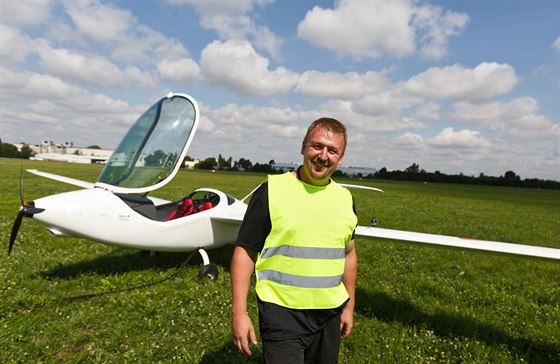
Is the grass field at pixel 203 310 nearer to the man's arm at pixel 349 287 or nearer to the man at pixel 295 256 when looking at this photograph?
the man's arm at pixel 349 287

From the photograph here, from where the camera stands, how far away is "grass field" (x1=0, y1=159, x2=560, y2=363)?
3.61 metres

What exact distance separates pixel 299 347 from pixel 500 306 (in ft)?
15.4

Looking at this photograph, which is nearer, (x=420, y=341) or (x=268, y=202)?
(x=268, y=202)

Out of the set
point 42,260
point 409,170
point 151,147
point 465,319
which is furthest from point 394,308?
point 409,170

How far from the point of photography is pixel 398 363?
3521 millimetres

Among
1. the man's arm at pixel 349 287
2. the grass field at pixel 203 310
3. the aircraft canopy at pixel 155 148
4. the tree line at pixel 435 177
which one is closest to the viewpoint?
the man's arm at pixel 349 287

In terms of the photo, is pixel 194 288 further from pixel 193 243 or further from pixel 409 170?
pixel 409 170

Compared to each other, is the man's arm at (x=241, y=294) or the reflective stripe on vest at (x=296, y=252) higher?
the reflective stripe on vest at (x=296, y=252)

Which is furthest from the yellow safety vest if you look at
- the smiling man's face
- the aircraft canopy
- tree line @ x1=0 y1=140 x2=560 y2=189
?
tree line @ x1=0 y1=140 x2=560 y2=189

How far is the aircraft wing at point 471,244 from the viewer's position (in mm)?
3693

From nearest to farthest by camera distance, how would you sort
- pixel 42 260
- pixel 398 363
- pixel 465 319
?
pixel 398 363 → pixel 465 319 → pixel 42 260

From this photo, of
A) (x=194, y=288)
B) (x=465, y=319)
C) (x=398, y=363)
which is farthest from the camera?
(x=194, y=288)

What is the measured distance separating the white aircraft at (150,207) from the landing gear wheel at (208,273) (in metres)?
0.02

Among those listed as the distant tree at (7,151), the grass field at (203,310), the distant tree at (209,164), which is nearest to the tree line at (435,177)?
the distant tree at (209,164)
